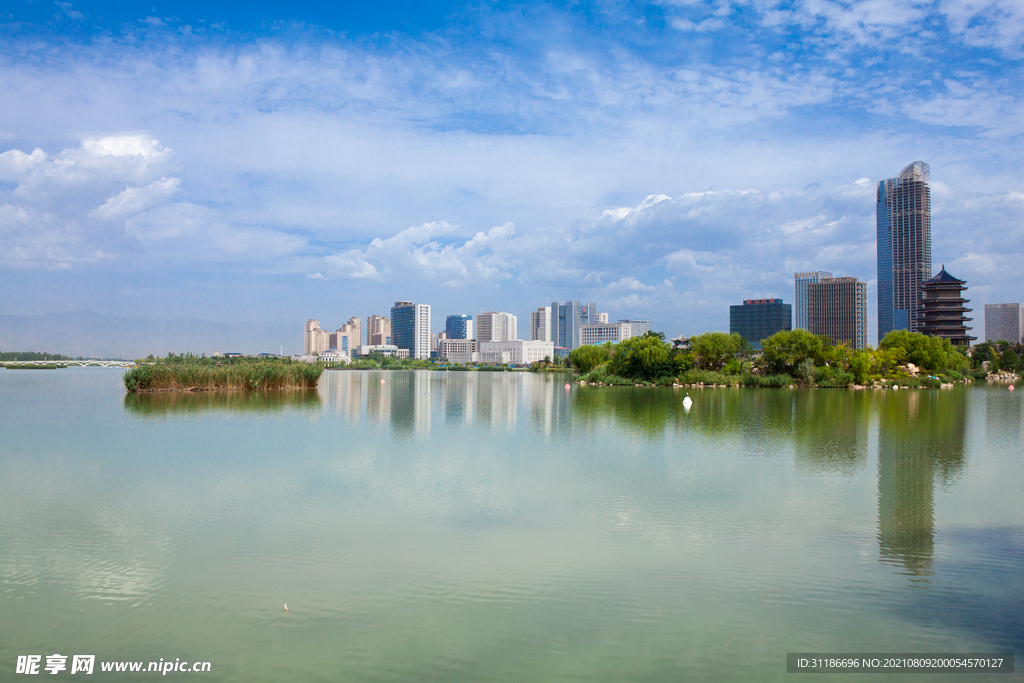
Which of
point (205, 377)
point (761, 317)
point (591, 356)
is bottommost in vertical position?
point (205, 377)

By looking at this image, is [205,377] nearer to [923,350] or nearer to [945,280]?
[923,350]

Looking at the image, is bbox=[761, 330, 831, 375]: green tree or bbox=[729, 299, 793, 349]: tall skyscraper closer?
bbox=[761, 330, 831, 375]: green tree

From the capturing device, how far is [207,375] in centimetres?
3722

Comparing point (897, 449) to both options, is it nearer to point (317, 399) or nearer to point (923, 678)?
point (923, 678)

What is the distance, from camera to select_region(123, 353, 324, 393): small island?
35.7 meters

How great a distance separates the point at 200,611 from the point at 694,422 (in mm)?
18935

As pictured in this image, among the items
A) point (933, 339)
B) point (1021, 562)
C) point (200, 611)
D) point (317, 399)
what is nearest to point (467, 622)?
point (200, 611)

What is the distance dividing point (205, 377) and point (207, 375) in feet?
0.59

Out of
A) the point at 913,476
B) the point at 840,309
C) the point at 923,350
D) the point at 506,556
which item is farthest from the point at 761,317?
the point at 506,556

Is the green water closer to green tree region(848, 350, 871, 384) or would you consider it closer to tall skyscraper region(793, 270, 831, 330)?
green tree region(848, 350, 871, 384)

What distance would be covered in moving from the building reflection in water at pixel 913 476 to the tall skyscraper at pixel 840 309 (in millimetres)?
→ 144383

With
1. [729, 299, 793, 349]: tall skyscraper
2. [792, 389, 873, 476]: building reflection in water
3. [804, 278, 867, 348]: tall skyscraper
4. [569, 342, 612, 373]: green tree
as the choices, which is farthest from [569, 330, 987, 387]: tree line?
[729, 299, 793, 349]: tall skyscraper

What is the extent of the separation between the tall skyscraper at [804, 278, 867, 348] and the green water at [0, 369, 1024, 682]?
6138 inches

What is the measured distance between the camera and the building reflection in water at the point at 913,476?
26.9ft
